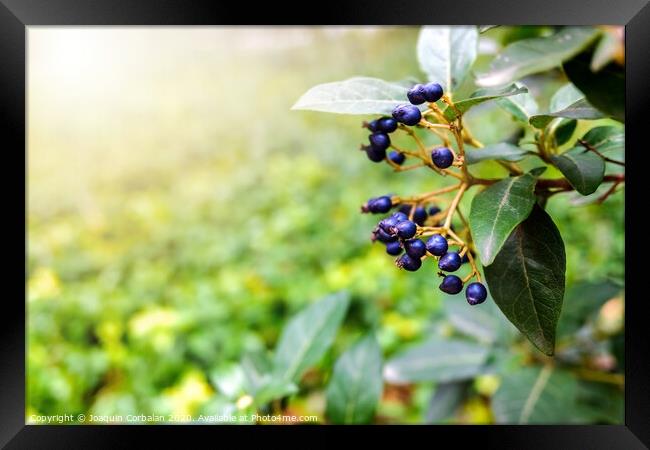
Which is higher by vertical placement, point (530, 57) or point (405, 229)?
point (530, 57)

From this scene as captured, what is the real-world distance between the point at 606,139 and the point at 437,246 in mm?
286

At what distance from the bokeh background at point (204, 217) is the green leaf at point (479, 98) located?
1.33 feet

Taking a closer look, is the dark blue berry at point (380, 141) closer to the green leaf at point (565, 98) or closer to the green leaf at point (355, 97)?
the green leaf at point (355, 97)

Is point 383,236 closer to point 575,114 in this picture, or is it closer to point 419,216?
point 419,216

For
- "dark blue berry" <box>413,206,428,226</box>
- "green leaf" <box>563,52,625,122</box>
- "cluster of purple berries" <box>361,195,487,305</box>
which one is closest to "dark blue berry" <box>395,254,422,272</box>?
"cluster of purple berries" <box>361,195,487,305</box>

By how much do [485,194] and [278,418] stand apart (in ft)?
1.63

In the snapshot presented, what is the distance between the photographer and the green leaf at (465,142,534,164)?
1.82 feet

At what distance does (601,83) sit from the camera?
0.41 meters

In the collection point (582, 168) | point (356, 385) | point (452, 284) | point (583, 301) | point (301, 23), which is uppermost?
point (301, 23)

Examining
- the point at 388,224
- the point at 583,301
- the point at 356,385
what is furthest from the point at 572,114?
the point at 583,301

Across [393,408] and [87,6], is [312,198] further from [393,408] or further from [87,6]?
[87,6]

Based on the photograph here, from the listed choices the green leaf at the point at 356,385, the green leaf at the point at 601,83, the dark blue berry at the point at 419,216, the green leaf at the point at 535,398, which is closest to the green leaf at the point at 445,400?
the green leaf at the point at 535,398

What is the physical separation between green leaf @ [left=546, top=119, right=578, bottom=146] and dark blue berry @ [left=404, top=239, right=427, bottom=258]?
0.22 meters

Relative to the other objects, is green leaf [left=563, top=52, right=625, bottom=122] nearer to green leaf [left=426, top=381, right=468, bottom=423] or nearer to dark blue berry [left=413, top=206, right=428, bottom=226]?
dark blue berry [left=413, top=206, right=428, bottom=226]
